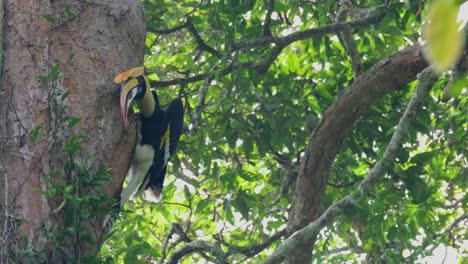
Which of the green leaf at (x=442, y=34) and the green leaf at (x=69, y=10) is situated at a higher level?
the green leaf at (x=69, y=10)

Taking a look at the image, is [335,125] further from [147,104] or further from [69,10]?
[69,10]

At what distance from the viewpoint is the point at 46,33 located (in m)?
2.33

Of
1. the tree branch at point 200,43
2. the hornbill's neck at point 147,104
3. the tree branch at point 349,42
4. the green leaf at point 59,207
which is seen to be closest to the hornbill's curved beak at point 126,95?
the green leaf at point 59,207

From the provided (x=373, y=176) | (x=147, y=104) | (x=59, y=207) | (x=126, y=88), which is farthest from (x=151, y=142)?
(x=59, y=207)

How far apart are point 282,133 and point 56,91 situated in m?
2.01

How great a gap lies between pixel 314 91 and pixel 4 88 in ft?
7.45

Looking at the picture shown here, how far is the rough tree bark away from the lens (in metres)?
3.41

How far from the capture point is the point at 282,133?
4.02 metres

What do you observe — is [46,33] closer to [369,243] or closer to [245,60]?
[245,60]

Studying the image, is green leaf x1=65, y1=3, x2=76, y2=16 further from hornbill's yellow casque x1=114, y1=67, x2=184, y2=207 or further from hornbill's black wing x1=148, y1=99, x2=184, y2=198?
hornbill's black wing x1=148, y1=99, x2=184, y2=198

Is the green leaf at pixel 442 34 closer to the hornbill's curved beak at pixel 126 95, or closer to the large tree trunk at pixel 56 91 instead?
the large tree trunk at pixel 56 91

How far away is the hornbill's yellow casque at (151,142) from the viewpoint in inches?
118

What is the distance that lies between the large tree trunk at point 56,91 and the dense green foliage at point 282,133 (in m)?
1.27

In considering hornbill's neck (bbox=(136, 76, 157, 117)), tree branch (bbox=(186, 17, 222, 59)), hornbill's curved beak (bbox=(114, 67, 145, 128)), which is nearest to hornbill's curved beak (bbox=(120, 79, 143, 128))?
hornbill's curved beak (bbox=(114, 67, 145, 128))
